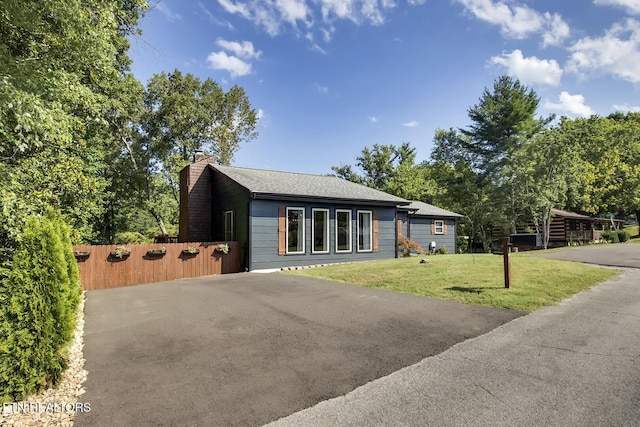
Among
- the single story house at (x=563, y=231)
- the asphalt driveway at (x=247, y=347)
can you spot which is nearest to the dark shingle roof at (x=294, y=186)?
the asphalt driveway at (x=247, y=347)

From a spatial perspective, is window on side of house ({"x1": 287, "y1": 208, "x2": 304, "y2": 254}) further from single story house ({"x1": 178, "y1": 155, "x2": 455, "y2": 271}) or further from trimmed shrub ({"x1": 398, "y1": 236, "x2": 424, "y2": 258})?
trimmed shrub ({"x1": 398, "y1": 236, "x2": 424, "y2": 258})

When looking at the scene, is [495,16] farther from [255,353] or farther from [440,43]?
[255,353]

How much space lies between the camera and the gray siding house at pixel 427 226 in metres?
19.3

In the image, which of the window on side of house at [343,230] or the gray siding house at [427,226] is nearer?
the window on side of house at [343,230]

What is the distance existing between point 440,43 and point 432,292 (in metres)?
10.4

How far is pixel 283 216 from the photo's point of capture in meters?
12.6

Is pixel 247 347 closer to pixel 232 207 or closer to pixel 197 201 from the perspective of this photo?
pixel 232 207

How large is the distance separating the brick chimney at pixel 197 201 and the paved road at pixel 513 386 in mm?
13596

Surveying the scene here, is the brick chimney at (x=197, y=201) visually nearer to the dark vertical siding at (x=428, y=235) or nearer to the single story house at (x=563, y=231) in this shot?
the dark vertical siding at (x=428, y=235)

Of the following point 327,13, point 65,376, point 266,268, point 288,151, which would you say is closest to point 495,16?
point 327,13

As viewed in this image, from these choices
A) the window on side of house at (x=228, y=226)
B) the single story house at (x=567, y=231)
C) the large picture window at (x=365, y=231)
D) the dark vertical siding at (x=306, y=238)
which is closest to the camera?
the dark vertical siding at (x=306, y=238)

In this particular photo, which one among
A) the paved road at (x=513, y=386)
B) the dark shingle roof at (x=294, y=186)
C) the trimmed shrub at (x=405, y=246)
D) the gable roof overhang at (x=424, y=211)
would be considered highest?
the dark shingle roof at (x=294, y=186)

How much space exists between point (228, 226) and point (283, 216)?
121 inches

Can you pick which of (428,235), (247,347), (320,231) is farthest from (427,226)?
(247,347)
